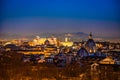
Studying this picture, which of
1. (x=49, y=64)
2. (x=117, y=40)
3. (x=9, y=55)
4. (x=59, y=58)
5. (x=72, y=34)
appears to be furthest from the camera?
(x=59, y=58)

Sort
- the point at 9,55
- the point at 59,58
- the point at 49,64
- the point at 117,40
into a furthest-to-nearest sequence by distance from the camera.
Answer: the point at 59,58, the point at 49,64, the point at 9,55, the point at 117,40

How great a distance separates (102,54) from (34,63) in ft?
3.94

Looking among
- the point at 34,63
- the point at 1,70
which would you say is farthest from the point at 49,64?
the point at 1,70

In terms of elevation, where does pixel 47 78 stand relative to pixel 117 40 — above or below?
below

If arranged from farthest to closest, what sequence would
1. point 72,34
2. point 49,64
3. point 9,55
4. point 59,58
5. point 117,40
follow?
point 59,58
point 49,64
point 9,55
point 72,34
point 117,40

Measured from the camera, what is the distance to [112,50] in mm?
8703

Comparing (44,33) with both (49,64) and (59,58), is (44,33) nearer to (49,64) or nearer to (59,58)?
(49,64)

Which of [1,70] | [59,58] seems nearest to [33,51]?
[59,58]

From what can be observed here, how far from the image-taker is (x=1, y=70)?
8062 millimetres

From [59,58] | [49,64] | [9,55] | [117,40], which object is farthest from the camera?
[59,58]

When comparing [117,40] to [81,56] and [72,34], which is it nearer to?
[72,34]

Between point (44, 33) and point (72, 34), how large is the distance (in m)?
0.43

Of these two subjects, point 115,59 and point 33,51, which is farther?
point 33,51

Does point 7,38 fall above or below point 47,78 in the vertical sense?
above
